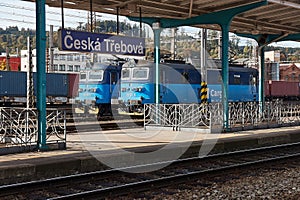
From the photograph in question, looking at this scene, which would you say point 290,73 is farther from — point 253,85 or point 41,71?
point 41,71

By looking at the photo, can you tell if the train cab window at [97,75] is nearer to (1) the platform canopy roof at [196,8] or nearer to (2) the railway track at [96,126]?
(2) the railway track at [96,126]

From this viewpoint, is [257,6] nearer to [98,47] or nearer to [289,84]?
[98,47]

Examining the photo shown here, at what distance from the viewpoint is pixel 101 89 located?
2505 cm

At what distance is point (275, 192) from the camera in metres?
7.87

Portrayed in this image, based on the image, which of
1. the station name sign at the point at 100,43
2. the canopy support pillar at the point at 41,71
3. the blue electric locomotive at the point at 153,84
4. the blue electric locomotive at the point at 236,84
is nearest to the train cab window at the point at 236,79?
the blue electric locomotive at the point at 236,84

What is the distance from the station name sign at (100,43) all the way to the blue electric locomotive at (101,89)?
39.2 ft

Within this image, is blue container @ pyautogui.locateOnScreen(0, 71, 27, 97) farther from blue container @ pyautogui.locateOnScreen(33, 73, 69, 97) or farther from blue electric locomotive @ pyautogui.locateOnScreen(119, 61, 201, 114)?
blue electric locomotive @ pyautogui.locateOnScreen(119, 61, 201, 114)

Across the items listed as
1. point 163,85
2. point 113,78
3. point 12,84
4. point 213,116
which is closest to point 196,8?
point 213,116

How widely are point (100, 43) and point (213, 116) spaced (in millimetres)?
5835

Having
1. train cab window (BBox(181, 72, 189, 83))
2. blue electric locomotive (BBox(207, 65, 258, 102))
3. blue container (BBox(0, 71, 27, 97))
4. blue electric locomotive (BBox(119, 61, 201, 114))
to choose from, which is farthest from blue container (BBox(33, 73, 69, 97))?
blue electric locomotive (BBox(207, 65, 258, 102))

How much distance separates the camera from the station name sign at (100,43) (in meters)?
11.4

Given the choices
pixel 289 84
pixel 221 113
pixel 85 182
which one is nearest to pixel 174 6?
pixel 221 113

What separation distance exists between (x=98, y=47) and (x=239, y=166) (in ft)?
15.7

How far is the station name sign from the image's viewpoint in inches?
447
